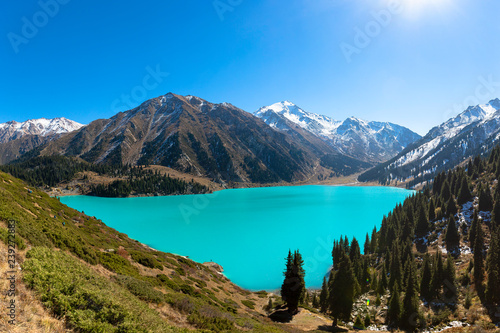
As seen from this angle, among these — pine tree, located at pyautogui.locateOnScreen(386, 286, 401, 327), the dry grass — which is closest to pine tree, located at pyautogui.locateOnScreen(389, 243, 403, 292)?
pine tree, located at pyautogui.locateOnScreen(386, 286, 401, 327)

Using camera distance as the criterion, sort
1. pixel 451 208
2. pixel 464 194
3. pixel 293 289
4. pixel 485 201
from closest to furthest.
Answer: pixel 293 289
pixel 485 201
pixel 451 208
pixel 464 194

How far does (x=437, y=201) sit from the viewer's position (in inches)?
4385

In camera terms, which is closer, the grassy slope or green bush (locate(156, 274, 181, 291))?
the grassy slope

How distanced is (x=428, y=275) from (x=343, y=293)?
30.6 m

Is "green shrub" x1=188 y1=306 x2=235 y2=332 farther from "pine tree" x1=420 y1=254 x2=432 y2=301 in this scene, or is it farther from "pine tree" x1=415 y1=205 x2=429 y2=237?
"pine tree" x1=415 y1=205 x2=429 y2=237

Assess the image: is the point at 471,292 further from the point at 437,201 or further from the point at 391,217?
the point at 437,201

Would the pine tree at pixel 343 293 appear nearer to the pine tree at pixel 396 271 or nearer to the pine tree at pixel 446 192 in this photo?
the pine tree at pixel 396 271

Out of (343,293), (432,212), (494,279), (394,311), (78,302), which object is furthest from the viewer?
(432,212)

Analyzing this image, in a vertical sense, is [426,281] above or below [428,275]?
below

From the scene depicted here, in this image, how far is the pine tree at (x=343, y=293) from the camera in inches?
1508

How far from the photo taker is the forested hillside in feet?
135

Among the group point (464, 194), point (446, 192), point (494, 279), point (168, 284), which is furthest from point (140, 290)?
point (446, 192)

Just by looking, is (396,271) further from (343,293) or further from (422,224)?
(422,224)

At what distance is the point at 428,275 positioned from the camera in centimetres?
5416
